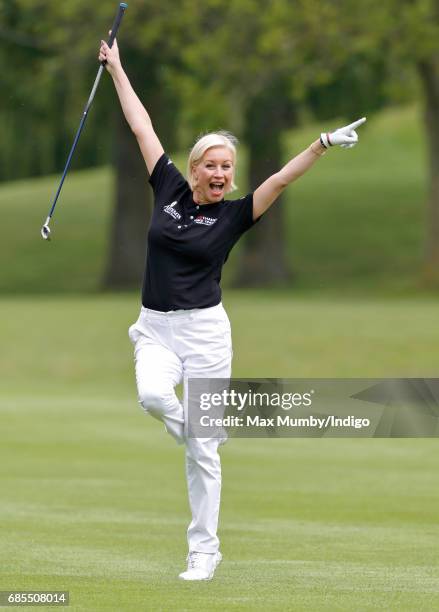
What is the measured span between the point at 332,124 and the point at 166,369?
57.4 meters

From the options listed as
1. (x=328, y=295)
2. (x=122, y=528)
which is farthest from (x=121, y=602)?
(x=328, y=295)

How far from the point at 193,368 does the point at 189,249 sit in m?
0.55

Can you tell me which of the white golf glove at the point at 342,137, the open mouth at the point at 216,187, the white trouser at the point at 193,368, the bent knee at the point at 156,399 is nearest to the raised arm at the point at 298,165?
the white golf glove at the point at 342,137

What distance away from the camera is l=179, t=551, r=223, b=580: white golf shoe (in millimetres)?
7672

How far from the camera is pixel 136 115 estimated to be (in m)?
8.17

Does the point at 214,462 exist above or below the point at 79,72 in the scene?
below

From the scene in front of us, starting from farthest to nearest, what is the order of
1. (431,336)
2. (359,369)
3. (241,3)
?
(241,3)
(431,336)
(359,369)


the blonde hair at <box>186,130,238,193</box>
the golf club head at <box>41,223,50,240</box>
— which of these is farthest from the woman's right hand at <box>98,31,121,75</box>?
the golf club head at <box>41,223,50,240</box>

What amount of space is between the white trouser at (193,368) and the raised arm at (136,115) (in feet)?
2.72

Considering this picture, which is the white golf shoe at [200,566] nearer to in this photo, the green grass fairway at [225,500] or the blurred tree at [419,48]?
the green grass fairway at [225,500]

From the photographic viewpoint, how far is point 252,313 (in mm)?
32469

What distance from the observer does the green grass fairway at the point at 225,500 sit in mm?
7539

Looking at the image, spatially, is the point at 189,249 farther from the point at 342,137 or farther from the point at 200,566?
the point at 200,566

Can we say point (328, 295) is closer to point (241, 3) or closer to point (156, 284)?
point (241, 3)
